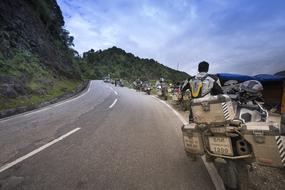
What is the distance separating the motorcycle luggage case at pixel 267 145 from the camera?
2588 mm

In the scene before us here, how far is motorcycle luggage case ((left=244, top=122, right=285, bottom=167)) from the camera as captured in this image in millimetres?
2588

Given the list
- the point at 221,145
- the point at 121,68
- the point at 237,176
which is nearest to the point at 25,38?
the point at 221,145

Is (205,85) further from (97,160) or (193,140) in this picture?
(97,160)

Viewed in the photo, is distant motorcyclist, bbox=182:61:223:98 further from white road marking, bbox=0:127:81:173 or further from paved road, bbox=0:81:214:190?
white road marking, bbox=0:127:81:173

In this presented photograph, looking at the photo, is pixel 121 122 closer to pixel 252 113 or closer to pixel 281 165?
pixel 252 113

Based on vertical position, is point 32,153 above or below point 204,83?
below

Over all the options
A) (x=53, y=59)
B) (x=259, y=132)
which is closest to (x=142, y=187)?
(x=259, y=132)

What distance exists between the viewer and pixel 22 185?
3.37 meters

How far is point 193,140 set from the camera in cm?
351

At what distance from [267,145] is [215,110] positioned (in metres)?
0.81

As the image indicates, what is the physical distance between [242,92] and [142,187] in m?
2.57

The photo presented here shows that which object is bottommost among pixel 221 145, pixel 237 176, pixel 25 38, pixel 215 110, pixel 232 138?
pixel 237 176

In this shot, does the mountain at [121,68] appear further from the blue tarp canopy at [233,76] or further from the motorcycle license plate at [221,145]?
the motorcycle license plate at [221,145]

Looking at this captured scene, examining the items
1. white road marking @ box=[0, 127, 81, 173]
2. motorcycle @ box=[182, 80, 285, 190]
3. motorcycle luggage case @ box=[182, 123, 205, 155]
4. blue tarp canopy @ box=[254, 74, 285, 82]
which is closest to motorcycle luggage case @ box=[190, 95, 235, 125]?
motorcycle @ box=[182, 80, 285, 190]
